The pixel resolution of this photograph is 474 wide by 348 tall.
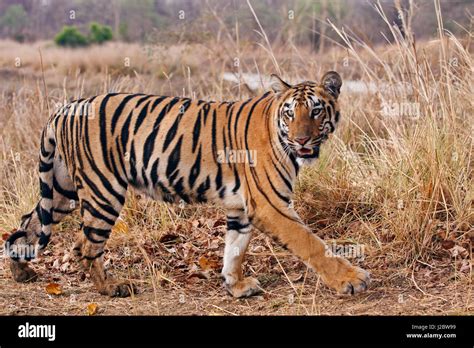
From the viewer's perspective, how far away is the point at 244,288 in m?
5.11

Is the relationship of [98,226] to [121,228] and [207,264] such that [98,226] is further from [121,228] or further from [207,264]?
[121,228]

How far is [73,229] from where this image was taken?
6.56 m

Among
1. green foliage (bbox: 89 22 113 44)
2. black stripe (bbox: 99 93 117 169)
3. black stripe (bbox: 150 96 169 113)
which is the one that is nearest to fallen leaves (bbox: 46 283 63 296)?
black stripe (bbox: 99 93 117 169)

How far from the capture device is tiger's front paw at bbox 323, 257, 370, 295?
472 centimetres

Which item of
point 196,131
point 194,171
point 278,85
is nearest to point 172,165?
point 194,171

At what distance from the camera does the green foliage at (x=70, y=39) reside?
1855 centimetres

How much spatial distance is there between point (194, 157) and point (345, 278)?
120cm

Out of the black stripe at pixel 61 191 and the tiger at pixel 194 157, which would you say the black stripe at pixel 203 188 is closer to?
the tiger at pixel 194 157

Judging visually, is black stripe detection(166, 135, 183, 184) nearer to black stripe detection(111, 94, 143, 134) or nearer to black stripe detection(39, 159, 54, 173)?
black stripe detection(111, 94, 143, 134)

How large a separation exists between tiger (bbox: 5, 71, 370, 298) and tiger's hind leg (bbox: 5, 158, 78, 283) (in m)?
0.04

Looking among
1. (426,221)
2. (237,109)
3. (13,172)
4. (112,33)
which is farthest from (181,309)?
(112,33)

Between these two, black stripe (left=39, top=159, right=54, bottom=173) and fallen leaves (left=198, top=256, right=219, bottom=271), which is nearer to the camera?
black stripe (left=39, top=159, right=54, bottom=173)

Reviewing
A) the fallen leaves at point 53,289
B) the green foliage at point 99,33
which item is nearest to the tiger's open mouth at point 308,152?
the fallen leaves at point 53,289
